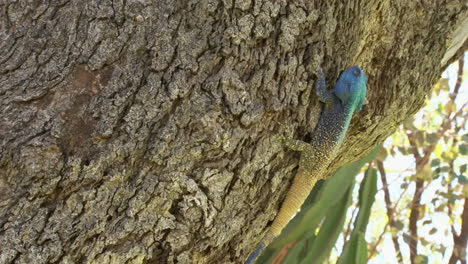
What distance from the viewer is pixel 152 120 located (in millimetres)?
1372

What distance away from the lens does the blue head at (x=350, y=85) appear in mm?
1625

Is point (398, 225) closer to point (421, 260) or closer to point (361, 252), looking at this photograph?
point (421, 260)

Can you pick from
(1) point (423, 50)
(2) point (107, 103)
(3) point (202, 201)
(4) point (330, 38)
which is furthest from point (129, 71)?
(1) point (423, 50)

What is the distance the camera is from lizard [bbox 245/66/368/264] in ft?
5.24

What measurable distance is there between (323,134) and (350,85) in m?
0.14

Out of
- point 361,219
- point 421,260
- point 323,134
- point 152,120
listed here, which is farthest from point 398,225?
point 152,120

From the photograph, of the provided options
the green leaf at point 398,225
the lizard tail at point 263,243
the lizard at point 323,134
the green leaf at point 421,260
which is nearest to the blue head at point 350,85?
the lizard at point 323,134

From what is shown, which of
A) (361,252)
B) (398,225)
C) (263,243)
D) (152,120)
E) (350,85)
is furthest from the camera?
(398,225)

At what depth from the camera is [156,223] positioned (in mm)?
1354

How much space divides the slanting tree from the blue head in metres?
0.05

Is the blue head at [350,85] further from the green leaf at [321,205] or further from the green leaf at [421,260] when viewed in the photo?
the green leaf at [421,260]

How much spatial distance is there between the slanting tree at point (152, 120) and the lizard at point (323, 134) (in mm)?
32

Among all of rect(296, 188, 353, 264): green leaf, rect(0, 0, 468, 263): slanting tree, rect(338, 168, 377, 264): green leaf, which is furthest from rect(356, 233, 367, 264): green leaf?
rect(0, 0, 468, 263): slanting tree

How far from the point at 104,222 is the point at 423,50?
1.09m
